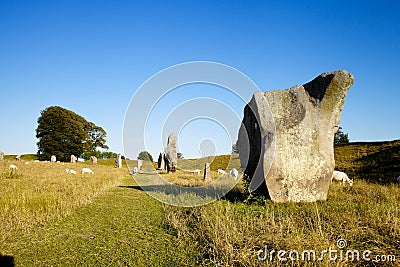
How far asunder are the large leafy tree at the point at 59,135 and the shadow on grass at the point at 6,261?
150 feet

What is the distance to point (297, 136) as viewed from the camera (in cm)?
762

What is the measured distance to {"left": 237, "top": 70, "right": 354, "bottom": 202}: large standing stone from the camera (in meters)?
7.37

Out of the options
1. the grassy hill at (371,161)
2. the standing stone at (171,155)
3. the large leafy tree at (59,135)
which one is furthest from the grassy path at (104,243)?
the large leafy tree at (59,135)

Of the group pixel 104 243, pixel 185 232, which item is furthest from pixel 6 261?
pixel 185 232

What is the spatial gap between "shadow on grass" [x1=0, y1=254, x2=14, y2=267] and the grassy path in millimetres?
71

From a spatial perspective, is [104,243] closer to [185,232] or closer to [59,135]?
[185,232]

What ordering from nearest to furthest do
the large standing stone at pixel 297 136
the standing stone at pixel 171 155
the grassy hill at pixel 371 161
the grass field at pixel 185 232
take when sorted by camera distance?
the grass field at pixel 185 232, the large standing stone at pixel 297 136, the grassy hill at pixel 371 161, the standing stone at pixel 171 155

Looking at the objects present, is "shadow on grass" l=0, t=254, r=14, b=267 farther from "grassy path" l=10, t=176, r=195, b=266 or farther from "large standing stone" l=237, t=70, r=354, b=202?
"large standing stone" l=237, t=70, r=354, b=202

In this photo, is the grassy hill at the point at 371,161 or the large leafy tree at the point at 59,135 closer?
the grassy hill at the point at 371,161

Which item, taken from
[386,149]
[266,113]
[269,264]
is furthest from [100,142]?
[269,264]

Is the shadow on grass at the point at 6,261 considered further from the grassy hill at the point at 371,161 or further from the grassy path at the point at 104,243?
the grassy hill at the point at 371,161

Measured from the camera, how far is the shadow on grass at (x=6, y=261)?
149 inches

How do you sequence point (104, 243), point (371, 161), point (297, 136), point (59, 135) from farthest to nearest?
1. point (59, 135)
2. point (371, 161)
3. point (297, 136)
4. point (104, 243)

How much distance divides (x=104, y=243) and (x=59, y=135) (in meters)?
46.0
